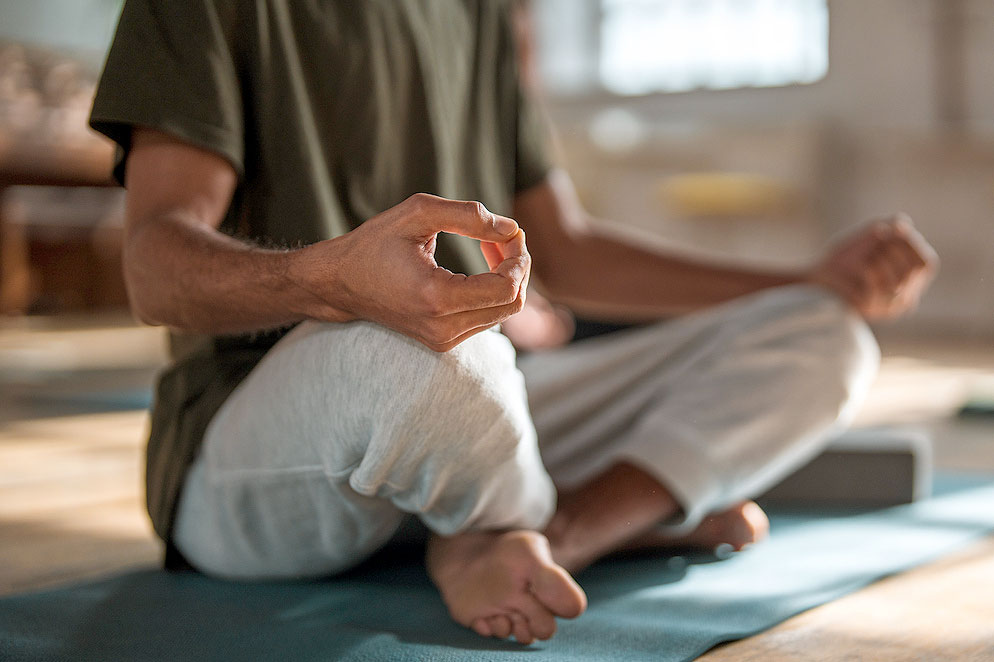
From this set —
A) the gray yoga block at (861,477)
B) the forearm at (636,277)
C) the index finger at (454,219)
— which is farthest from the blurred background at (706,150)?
the index finger at (454,219)

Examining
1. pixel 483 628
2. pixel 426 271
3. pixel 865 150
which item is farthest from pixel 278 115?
pixel 865 150

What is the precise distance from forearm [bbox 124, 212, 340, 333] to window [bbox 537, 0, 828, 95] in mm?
4149

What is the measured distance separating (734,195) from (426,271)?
3813 mm

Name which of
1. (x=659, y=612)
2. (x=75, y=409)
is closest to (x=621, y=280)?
(x=659, y=612)

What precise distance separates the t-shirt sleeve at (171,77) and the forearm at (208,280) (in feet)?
0.24

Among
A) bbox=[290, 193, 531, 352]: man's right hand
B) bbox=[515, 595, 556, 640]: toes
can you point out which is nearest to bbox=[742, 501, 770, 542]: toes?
bbox=[515, 595, 556, 640]: toes

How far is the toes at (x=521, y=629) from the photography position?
675 mm

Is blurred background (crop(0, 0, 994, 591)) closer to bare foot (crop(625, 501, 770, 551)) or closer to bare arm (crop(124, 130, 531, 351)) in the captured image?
bare foot (crop(625, 501, 770, 551))

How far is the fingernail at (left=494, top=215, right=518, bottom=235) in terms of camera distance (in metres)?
0.55

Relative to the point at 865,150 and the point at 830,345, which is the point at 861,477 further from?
the point at 865,150

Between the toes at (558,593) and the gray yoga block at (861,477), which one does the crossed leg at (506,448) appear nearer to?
the toes at (558,593)

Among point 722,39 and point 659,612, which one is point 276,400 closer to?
point 659,612

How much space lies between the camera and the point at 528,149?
1080mm

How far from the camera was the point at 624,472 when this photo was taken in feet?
2.83
